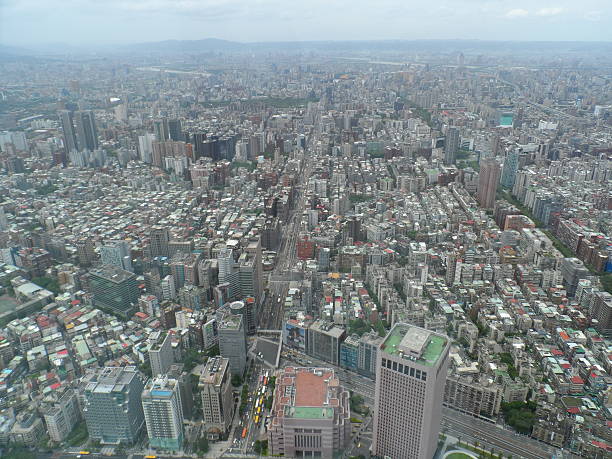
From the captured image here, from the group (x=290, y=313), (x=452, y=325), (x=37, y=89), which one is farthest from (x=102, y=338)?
(x=37, y=89)

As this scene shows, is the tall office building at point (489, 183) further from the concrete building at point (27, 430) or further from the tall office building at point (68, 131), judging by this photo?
the tall office building at point (68, 131)

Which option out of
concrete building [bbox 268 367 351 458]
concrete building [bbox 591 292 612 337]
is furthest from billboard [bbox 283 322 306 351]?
concrete building [bbox 591 292 612 337]

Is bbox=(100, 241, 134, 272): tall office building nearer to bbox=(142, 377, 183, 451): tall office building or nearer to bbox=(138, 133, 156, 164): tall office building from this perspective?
bbox=(142, 377, 183, 451): tall office building

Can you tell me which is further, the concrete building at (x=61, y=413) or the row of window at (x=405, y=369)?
the concrete building at (x=61, y=413)

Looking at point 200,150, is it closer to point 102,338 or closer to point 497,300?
point 102,338

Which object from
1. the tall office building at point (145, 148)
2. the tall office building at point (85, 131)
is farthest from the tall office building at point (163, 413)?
the tall office building at point (85, 131)
